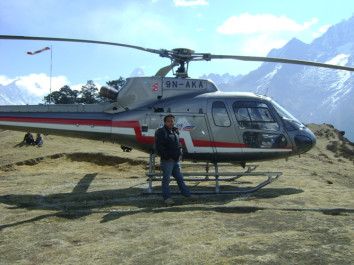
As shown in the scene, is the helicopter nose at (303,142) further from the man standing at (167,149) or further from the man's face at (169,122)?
the man's face at (169,122)

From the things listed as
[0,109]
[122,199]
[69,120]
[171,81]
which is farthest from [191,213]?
[0,109]

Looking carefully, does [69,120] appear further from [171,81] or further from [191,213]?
[191,213]

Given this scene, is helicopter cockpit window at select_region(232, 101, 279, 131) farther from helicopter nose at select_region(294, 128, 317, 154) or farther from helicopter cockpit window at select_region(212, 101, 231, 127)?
helicopter nose at select_region(294, 128, 317, 154)

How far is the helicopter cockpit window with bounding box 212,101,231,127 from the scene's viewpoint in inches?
324

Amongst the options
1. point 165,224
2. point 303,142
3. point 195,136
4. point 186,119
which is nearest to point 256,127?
point 303,142

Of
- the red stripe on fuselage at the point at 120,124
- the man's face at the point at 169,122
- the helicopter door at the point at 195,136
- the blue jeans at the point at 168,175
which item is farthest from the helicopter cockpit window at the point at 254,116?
the blue jeans at the point at 168,175

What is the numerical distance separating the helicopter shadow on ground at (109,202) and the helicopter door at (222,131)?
1.26m

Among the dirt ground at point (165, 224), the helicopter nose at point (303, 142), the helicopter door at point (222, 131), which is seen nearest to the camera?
the dirt ground at point (165, 224)

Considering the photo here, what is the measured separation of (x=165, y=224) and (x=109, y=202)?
2416 mm

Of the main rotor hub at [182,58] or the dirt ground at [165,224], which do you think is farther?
the main rotor hub at [182,58]

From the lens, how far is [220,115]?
8.27 m

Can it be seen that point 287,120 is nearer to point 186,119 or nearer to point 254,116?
point 254,116

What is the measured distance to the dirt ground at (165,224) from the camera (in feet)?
11.6

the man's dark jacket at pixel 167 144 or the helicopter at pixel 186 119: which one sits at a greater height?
the helicopter at pixel 186 119
